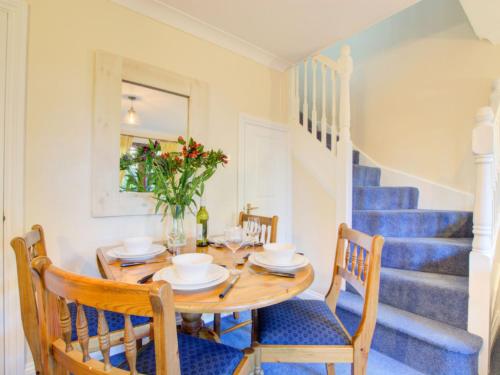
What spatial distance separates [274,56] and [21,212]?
8.50 ft

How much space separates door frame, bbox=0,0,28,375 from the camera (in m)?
1.50

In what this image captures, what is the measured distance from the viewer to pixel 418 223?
91.7 inches

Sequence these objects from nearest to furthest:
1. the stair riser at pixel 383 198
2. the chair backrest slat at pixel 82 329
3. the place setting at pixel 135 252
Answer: the chair backrest slat at pixel 82 329, the place setting at pixel 135 252, the stair riser at pixel 383 198

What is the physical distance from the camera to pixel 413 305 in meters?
1.88

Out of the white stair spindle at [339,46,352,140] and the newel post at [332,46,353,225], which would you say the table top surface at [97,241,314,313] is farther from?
the white stair spindle at [339,46,352,140]

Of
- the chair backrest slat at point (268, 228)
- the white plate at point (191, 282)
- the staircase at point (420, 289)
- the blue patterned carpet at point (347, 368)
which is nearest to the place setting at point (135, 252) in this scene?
the white plate at point (191, 282)

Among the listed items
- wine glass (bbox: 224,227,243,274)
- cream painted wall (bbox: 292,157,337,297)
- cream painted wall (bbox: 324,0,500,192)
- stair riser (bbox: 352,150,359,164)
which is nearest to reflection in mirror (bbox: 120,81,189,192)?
wine glass (bbox: 224,227,243,274)

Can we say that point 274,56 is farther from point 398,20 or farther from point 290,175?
point 398,20

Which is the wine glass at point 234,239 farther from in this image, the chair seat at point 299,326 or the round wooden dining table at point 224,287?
the chair seat at point 299,326

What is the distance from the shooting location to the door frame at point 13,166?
4.92ft

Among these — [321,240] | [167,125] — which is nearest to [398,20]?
[321,240]

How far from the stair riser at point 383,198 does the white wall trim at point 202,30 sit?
5.47ft

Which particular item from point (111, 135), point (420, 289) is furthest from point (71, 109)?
point (420, 289)

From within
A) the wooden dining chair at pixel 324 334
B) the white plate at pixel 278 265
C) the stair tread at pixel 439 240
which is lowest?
the wooden dining chair at pixel 324 334
